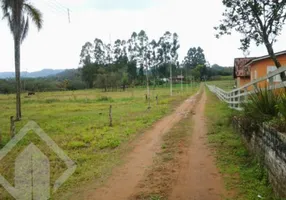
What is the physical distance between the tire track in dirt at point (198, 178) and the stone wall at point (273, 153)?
0.85m

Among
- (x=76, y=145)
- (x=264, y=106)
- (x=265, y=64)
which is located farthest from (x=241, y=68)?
(x=264, y=106)

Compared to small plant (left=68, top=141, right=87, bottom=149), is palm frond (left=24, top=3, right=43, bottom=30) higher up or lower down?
higher up

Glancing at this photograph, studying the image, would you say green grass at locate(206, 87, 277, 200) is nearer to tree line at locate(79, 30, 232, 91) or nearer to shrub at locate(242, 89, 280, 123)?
shrub at locate(242, 89, 280, 123)

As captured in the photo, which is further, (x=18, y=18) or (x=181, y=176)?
(x=18, y=18)

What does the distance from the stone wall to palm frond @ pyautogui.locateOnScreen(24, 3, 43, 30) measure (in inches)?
614

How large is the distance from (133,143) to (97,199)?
4.26 meters

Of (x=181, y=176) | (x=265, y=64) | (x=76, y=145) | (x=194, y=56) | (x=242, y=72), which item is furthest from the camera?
(x=194, y=56)

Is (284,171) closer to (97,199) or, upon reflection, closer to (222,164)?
(222,164)

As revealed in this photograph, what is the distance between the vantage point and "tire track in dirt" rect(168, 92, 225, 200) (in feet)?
15.7

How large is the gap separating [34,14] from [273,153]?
16.7m

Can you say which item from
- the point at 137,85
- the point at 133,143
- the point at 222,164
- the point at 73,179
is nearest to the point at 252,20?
the point at 133,143

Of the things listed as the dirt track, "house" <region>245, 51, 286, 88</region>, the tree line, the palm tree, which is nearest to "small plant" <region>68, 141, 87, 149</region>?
the dirt track

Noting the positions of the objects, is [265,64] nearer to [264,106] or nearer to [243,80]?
[243,80]

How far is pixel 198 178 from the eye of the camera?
5520 mm
